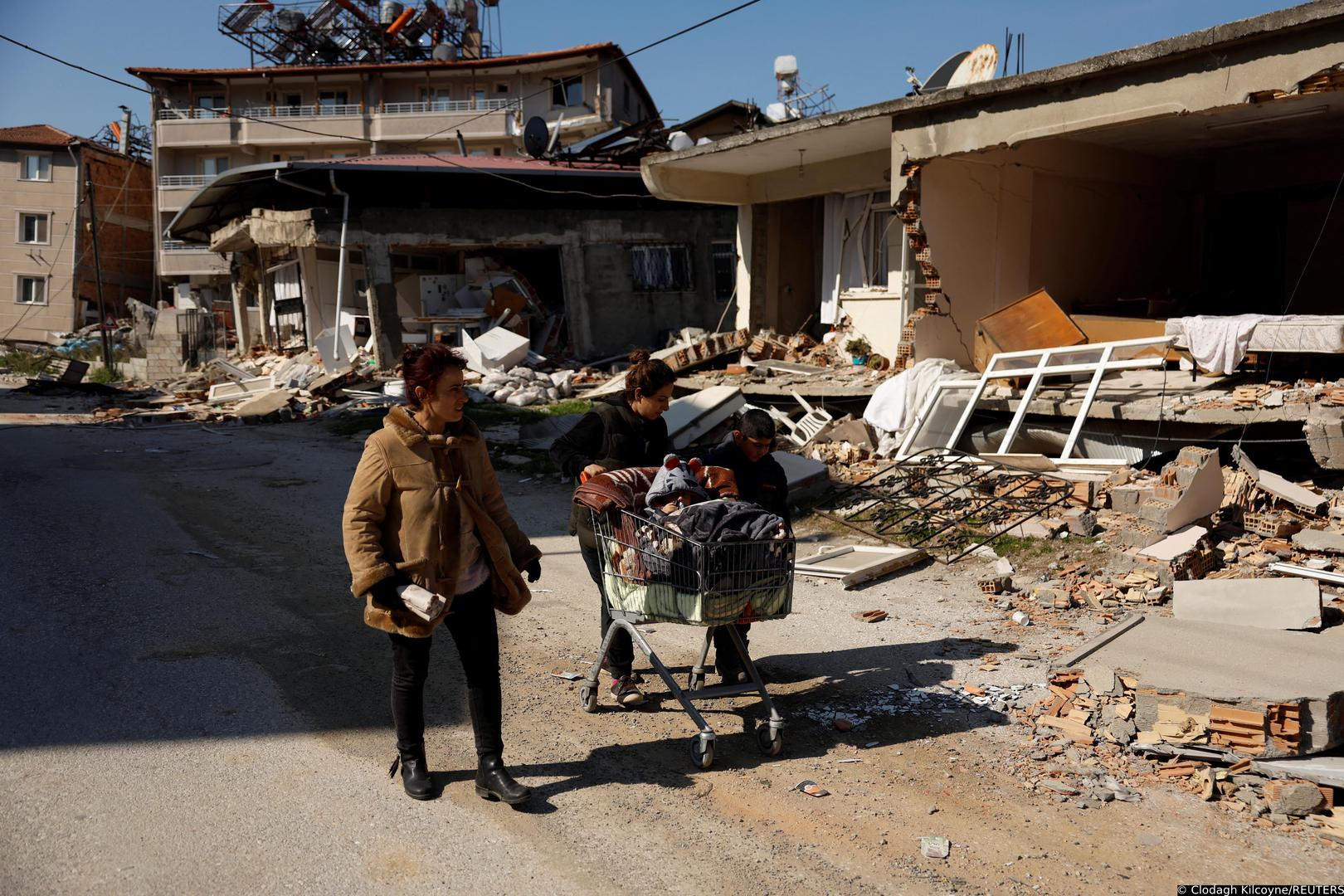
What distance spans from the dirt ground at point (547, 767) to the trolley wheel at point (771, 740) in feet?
0.38

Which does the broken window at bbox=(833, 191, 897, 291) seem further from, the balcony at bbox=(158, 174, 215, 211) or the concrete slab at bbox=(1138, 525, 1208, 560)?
the balcony at bbox=(158, 174, 215, 211)

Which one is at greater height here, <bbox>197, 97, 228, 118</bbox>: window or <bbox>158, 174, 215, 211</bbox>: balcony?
<bbox>197, 97, 228, 118</bbox>: window

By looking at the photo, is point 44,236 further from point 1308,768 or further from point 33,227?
point 1308,768

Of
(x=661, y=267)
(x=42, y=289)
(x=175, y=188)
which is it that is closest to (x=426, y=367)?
(x=661, y=267)

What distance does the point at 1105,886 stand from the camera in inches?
134

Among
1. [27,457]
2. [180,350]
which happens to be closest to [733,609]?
[27,457]

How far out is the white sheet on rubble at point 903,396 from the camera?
11.3m

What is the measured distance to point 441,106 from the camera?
46250mm

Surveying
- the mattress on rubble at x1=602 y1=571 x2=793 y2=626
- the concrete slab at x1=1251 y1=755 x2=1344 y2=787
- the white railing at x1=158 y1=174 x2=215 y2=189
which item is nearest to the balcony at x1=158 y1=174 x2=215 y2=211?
the white railing at x1=158 y1=174 x2=215 y2=189

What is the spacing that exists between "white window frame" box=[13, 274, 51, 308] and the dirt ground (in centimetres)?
4565

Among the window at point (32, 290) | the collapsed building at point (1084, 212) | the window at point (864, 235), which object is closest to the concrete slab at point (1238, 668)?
the collapsed building at point (1084, 212)

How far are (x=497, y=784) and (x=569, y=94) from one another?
149 feet

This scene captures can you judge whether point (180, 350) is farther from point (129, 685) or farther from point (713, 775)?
point (713, 775)

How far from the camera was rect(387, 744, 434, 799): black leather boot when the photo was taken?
3.97 m
